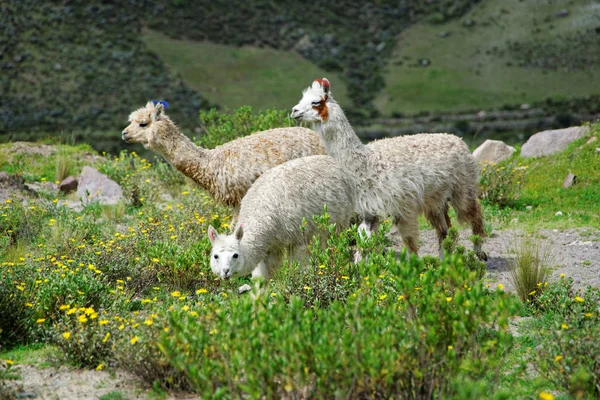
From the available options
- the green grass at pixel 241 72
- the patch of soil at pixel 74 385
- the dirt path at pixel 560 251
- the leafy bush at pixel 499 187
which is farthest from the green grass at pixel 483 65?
the patch of soil at pixel 74 385

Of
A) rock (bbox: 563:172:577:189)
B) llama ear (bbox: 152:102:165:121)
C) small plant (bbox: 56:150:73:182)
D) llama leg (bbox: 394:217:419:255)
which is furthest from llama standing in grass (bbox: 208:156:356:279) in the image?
small plant (bbox: 56:150:73:182)

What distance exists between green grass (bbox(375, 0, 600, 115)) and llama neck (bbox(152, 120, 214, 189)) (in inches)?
1722

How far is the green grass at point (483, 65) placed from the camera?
53531mm

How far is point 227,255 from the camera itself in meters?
7.02

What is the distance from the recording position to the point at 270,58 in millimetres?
58156

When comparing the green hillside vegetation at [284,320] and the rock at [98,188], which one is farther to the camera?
the rock at [98,188]

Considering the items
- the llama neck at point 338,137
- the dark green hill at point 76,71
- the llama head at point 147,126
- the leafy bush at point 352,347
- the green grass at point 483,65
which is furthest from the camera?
the green grass at point 483,65

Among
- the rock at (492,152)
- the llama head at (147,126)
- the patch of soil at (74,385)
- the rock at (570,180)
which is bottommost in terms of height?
the patch of soil at (74,385)

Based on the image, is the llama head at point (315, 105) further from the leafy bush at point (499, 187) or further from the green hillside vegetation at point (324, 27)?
the green hillside vegetation at point (324, 27)

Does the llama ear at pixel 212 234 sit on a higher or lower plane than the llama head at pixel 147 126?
lower

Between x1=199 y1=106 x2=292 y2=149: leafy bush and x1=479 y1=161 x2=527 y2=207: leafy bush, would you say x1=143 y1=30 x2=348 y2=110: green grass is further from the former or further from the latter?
x1=479 y1=161 x2=527 y2=207: leafy bush

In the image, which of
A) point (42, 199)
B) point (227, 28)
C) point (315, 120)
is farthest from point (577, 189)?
point (227, 28)

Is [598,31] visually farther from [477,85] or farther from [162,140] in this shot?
[162,140]

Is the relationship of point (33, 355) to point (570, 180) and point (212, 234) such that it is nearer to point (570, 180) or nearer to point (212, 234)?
point (212, 234)
